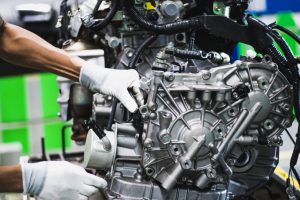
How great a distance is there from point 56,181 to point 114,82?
0.64 m

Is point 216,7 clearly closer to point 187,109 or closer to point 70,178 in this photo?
point 187,109

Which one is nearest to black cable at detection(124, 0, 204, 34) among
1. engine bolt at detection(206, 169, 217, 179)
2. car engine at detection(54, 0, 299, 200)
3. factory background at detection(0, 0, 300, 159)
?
car engine at detection(54, 0, 299, 200)

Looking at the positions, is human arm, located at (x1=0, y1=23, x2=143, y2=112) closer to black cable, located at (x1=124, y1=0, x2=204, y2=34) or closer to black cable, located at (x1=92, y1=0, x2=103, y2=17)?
black cable, located at (x1=124, y1=0, x2=204, y2=34)

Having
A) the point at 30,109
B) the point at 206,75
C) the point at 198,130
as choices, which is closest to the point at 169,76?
the point at 206,75

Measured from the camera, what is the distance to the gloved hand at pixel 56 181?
7.91 ft

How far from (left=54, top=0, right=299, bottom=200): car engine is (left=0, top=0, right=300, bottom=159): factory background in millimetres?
2863

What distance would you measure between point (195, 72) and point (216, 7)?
443 mm

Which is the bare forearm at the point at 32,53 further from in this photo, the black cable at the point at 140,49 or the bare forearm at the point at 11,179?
the bare forearm at the point at 11,179

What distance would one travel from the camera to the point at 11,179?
2.38 meters

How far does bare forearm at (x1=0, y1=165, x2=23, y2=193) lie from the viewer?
7.75 ft

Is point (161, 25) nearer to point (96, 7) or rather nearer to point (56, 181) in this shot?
point (96, 7)

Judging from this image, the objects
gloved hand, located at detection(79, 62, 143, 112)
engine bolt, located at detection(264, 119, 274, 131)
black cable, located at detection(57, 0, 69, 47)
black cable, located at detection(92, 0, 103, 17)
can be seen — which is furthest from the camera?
black cable, located at detection(57, 0, 69, 47)

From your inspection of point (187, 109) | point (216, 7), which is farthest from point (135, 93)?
point (216, 7)

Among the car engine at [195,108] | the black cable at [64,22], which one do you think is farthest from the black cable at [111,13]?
the black cable at [64,22]
